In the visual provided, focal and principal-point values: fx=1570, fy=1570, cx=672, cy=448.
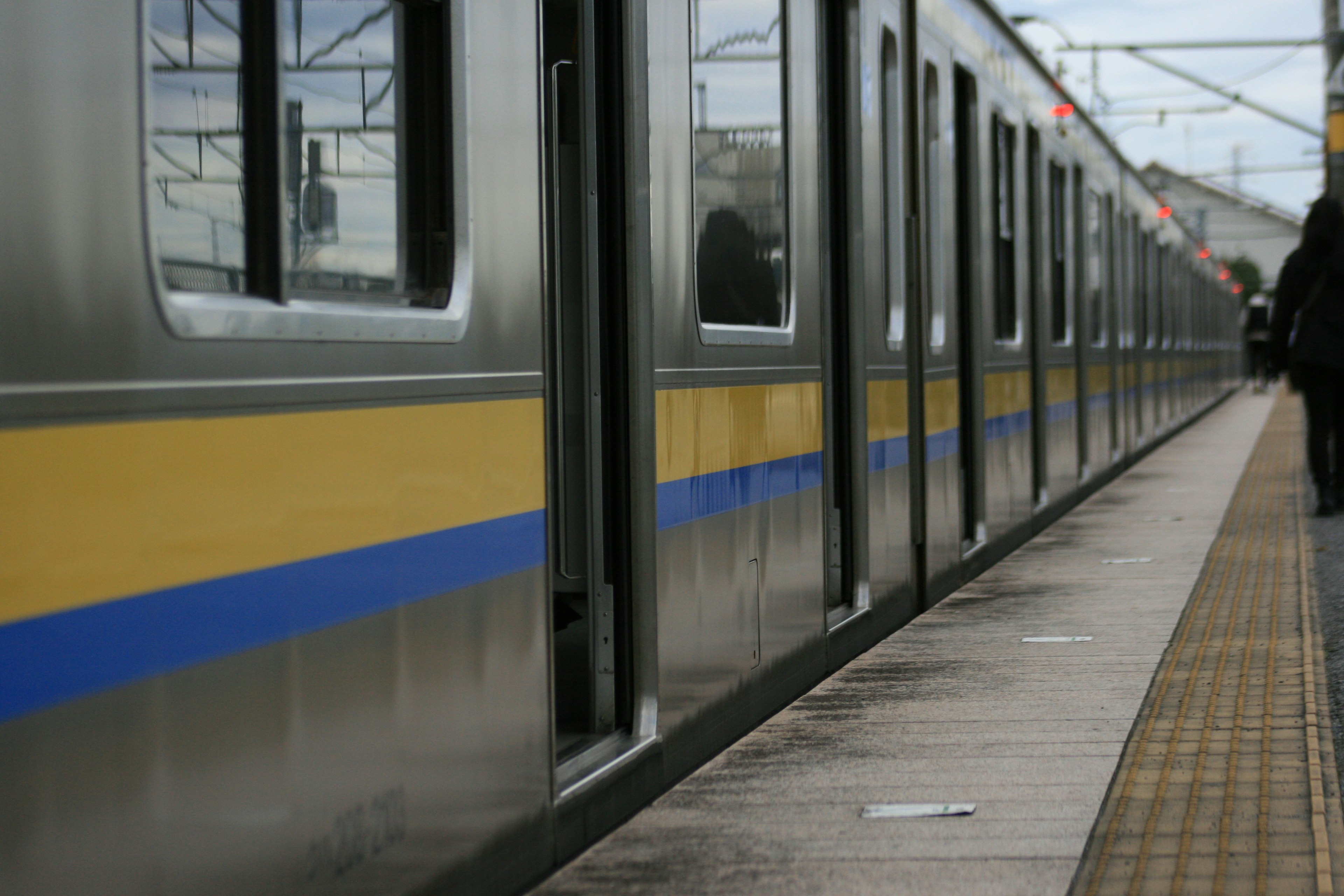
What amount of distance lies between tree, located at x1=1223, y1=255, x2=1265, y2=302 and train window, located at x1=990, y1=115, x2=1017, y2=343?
77.9 m

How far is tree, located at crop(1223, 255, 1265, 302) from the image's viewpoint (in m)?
83.2

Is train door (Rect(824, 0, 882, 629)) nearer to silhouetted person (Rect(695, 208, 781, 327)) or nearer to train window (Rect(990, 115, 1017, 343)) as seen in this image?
silhouetted person (Rect(695, 208, 781, 327))

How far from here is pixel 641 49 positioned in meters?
3.78

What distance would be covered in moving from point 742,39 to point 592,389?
4.68ft

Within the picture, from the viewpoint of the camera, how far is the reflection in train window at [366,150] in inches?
94.3

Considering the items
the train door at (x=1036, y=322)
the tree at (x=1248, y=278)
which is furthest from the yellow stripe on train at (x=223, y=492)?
the tree at (x=1248, y=278)

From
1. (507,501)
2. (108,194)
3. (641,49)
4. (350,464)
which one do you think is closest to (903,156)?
(641,49)

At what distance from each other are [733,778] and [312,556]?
2020mm

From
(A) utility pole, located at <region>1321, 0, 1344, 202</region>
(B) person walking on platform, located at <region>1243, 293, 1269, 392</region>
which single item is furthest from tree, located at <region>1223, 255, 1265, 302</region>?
(A) utility pole, located at <region>1321, 0, 1344, 202</region>

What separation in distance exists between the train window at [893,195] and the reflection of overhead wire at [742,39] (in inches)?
61.5

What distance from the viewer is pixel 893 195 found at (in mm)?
6520

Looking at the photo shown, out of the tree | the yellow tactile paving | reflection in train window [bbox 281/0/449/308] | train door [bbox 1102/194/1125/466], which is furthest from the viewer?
the tree

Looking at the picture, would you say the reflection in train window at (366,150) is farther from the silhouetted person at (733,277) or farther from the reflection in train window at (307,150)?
the silhouetted person at (733,277)

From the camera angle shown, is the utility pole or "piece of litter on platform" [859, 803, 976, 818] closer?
"piece of litter on platform" [859, 803, 976, 818]
